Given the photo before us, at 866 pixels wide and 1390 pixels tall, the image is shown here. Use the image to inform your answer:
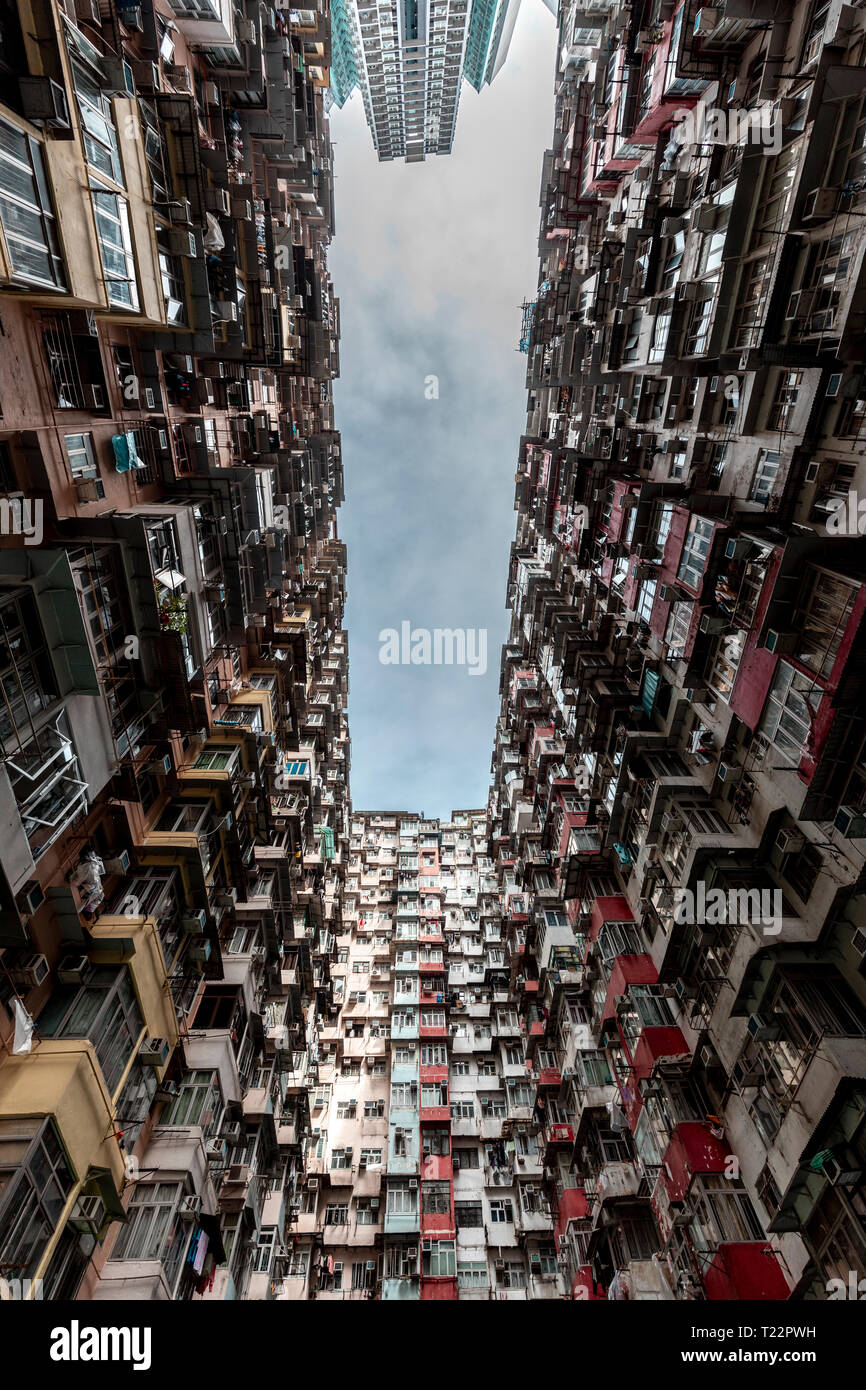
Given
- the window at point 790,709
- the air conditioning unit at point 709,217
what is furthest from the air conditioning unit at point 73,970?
the air conditioning unit at point 709,217

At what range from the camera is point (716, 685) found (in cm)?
2006

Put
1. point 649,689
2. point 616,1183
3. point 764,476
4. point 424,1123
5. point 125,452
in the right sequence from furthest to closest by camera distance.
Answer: point 424,1123 → point 649,689 → point 616,1183 → point 764,476 → point 125,452

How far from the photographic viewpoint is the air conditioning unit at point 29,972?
41.7 feet

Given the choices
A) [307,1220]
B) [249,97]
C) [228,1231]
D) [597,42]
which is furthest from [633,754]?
[597,42]

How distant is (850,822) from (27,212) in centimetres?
2345

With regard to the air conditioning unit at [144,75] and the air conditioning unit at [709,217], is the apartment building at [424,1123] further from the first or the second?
the air conditioning unit at [144,75]

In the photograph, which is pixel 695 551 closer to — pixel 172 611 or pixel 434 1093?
pixel 172 611

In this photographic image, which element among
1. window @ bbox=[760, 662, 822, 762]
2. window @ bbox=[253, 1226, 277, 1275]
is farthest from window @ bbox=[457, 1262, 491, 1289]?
window @ bbox=[760, 662, 822, 762]

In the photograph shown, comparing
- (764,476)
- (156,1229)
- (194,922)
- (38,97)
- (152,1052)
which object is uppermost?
(38,97)

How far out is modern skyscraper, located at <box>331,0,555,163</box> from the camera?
274ft

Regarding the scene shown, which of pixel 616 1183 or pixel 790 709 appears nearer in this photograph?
pixel 790 709

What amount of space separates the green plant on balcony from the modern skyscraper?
10144cm

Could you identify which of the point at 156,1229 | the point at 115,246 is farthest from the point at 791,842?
the point at 115,246

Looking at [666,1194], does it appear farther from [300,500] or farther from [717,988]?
[300,500]
